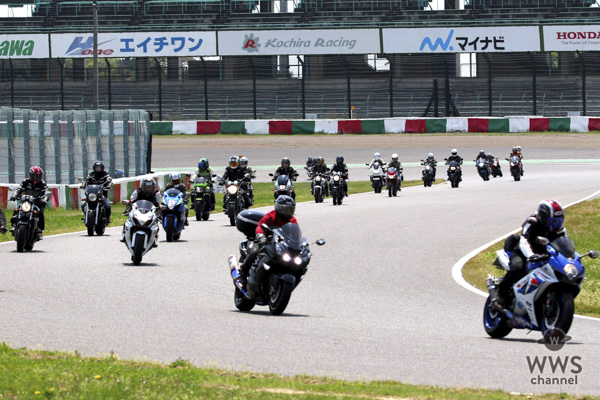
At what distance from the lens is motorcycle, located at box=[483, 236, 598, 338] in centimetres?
881

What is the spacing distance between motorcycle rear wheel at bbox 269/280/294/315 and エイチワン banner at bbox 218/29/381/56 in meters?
44.0

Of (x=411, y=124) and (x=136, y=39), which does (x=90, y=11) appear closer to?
(x=136, y=39)

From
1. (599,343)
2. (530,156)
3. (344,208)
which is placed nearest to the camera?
(599,343)

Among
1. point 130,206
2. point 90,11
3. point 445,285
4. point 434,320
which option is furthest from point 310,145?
point 434,320

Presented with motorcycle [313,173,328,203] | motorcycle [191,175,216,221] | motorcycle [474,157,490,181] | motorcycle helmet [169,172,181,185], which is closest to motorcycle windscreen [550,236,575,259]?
motorcycle helmet [169,172,181,185]

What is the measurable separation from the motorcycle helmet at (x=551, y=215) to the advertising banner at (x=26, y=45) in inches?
1898

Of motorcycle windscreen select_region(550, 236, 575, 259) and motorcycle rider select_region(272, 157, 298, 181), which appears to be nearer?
motorcycle windscreen select_region(550, 236, 575, 259)

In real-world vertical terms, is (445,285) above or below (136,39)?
below

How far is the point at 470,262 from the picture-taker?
53.2ft

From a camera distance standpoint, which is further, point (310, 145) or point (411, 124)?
point (411, 124)

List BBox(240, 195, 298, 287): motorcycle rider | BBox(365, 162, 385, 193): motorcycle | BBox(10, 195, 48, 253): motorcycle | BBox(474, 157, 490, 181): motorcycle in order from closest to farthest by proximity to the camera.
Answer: BBox(240, 195, 298, 287): motorcycle rider
BBox(10, 195, 48, 253): motorcycle
BBox(365, 162, 385, 193): motorcycle
BBox(474, 157, 490, 181): motorcycle

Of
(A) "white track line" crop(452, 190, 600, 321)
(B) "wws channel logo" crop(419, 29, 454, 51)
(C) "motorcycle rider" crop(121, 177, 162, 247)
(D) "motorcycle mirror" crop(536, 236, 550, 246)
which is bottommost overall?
(A) "white track line" crop(452, 190, 600, 321)

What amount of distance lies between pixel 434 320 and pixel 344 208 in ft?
52.6

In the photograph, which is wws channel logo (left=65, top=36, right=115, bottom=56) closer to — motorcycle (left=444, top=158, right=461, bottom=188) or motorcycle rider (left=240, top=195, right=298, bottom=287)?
motorcycle (left=444, top=158, right=461, bottom=188)
